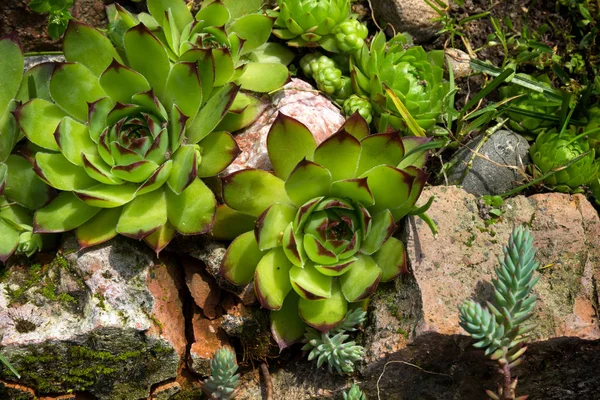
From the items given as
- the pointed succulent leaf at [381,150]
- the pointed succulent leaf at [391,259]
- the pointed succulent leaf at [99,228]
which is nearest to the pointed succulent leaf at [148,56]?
the pointed succulent leaf at [99,228]

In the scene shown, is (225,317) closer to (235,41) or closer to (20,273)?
Result: (20,273)

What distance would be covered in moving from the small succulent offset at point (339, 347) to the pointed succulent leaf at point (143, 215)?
0.80 m

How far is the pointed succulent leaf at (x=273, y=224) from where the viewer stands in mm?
2426

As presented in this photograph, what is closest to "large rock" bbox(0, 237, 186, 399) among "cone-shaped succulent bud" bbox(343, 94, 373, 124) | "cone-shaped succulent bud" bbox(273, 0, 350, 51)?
"cone-shaped succulent bud" bbox(343, 94, 373, 124)

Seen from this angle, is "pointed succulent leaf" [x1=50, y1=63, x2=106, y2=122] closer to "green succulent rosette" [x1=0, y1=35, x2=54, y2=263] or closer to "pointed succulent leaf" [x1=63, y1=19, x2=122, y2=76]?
"pointed succulent leaf" [x1=63, y1=19, x2=122, y2=76]

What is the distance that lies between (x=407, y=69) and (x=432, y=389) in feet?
4.92

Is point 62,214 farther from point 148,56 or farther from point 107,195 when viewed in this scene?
point 148,56

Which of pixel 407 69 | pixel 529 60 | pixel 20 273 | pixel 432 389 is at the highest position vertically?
pixel 407 69

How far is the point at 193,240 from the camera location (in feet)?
9.16

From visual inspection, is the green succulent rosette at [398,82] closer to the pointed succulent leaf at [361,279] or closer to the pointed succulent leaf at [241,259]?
the pointed succulent leaf at [361,279]

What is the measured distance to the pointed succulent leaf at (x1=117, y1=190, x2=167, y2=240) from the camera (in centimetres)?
249

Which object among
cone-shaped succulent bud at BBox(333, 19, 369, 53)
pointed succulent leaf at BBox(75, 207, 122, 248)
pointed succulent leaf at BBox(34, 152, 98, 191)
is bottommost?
pointed succulent leaf at BBox(75, 207, 122, 248)

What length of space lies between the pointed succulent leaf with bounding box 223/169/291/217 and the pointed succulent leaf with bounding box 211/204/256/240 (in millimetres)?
115

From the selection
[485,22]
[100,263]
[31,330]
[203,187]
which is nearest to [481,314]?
[203,187]
